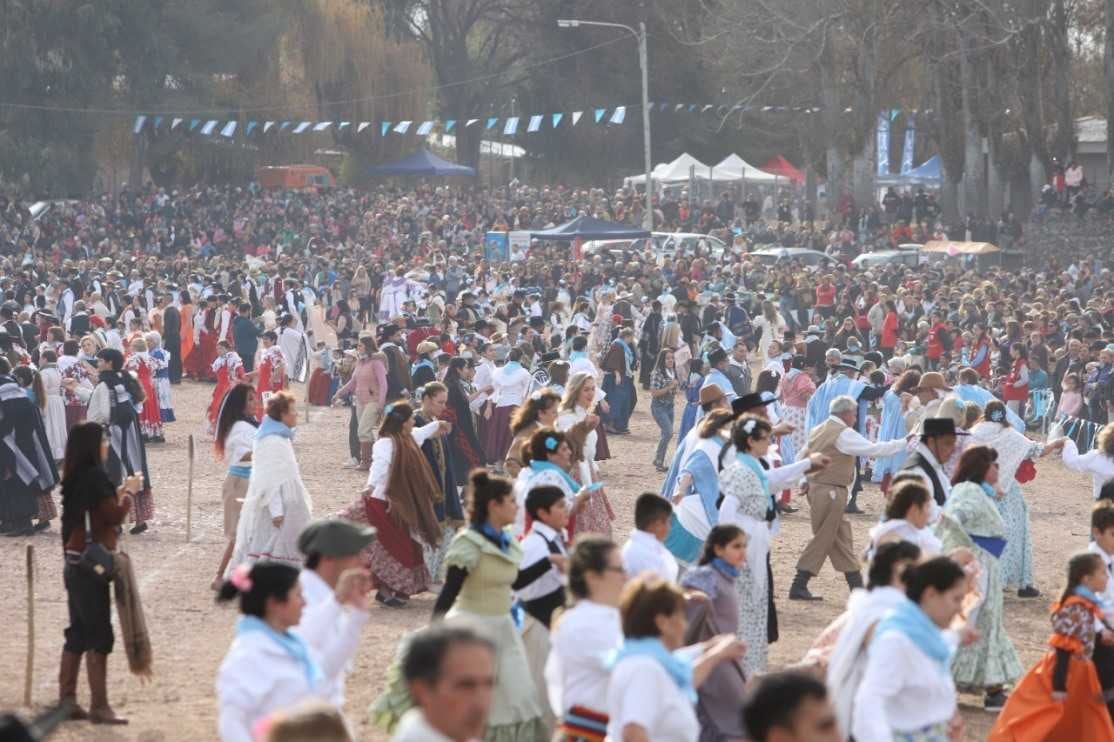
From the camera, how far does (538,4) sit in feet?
222

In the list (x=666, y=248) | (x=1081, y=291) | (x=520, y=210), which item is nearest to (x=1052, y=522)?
(x=1081, y=291)

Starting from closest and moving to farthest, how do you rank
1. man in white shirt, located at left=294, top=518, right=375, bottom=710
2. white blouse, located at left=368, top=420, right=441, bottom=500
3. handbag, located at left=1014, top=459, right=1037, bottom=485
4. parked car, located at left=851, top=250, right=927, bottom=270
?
man in white shirt, located at left=294, top=518, right=375, bottom=710
white blouse, located at left=368, top=420, right=441, bottom=500
handbag, located at left=1014, top=459, right=1037, bottom=485
parked car, located at left=851, top=250, right=927, bottom=270

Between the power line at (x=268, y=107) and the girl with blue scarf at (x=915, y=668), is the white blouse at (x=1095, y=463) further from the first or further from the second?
the power line at (x=268, y=107)

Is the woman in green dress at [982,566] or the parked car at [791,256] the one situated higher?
the parked car at [791,256]

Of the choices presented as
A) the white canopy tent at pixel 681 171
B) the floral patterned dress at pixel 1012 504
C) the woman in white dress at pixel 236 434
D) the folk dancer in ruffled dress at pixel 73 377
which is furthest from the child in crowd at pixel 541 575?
the white canopy tent at pixel 681 171

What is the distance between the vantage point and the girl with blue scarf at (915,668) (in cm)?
633

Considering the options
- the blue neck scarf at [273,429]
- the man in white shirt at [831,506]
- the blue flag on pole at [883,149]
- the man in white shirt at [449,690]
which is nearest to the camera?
the man in white shirt at [449,690]

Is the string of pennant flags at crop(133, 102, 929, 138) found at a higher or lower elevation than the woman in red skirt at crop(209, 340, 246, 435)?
higher

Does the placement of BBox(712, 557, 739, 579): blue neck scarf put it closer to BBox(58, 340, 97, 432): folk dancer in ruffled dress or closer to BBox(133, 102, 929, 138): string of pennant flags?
BBox(58, 340, 97, 432): folk dancer in ruffled dress

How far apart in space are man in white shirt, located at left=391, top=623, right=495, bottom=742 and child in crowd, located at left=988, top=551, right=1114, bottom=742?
4.45 meters

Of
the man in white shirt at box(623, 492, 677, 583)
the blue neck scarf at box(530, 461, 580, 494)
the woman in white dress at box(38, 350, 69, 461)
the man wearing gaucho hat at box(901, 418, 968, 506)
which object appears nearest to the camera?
the man in white shirt at box(623, 492, 677, 583)

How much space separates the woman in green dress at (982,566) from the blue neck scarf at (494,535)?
3.11 metres

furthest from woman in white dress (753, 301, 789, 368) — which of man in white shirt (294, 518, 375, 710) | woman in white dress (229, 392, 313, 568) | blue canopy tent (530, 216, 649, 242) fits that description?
man in white shirt (294, 518, 375, 710)

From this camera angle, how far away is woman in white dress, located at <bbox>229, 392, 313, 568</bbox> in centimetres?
1205
